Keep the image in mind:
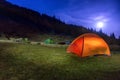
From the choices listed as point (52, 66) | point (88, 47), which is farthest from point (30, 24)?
point (52, 66)

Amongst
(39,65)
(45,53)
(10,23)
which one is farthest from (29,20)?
(39,65)

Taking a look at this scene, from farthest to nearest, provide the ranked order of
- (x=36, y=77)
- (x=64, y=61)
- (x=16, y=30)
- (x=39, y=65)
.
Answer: (x=16, y=30), (x=64, y=61), (x=39, y=65), (x=36, y=77)

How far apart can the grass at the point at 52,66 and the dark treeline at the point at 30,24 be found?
23.6 metres

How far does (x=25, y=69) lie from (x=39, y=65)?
1.18 m

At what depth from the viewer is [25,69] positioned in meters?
13.0

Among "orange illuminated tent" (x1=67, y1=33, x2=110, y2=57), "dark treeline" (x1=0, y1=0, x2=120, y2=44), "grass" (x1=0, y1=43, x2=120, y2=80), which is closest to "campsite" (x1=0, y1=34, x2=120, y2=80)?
"grass" (x1=0, y1=43, x2=120, y2=80)

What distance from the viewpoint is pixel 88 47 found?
17.2 m

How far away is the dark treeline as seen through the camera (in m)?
44.0

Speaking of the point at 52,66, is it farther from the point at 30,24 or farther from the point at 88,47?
the point at 30,24

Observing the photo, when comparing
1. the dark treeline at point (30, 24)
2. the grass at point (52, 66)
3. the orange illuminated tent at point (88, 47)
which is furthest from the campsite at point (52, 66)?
the dark treeline at point (30, 24)

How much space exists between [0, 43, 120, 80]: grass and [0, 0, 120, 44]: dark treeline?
23624 millimetres

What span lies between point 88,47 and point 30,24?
3615 cm

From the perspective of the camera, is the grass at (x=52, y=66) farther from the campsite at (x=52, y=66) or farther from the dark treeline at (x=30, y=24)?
the dark treeline at (x=30, y=24)

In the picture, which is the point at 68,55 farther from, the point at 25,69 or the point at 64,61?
the point at 25,69
